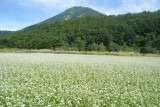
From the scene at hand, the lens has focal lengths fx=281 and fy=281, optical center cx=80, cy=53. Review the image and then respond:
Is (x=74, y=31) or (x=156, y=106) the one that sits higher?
(x=74, y=31)

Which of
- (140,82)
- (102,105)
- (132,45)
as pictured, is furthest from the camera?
(132,45)

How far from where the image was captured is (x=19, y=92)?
41.6 ft

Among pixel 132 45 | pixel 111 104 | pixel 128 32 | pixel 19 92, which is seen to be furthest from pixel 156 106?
pixel 128 32

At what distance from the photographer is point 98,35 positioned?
139000mm

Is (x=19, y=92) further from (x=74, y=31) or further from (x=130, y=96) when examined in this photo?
(x=74, y=31)

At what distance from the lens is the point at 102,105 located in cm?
1138

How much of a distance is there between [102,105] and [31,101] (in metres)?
2.85

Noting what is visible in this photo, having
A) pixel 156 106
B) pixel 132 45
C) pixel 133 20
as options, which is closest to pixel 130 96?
pixel 156 106

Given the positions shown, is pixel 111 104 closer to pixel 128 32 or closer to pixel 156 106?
pixel 156 106

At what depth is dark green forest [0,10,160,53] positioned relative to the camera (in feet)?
426

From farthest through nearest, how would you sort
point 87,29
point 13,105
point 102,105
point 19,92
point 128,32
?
point 87,29 → point 128,32 → point 19,92 → point 102,105 → point 13,105

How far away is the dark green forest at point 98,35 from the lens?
130 meters

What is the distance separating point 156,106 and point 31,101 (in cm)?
511

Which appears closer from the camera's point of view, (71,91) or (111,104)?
(111,104)
